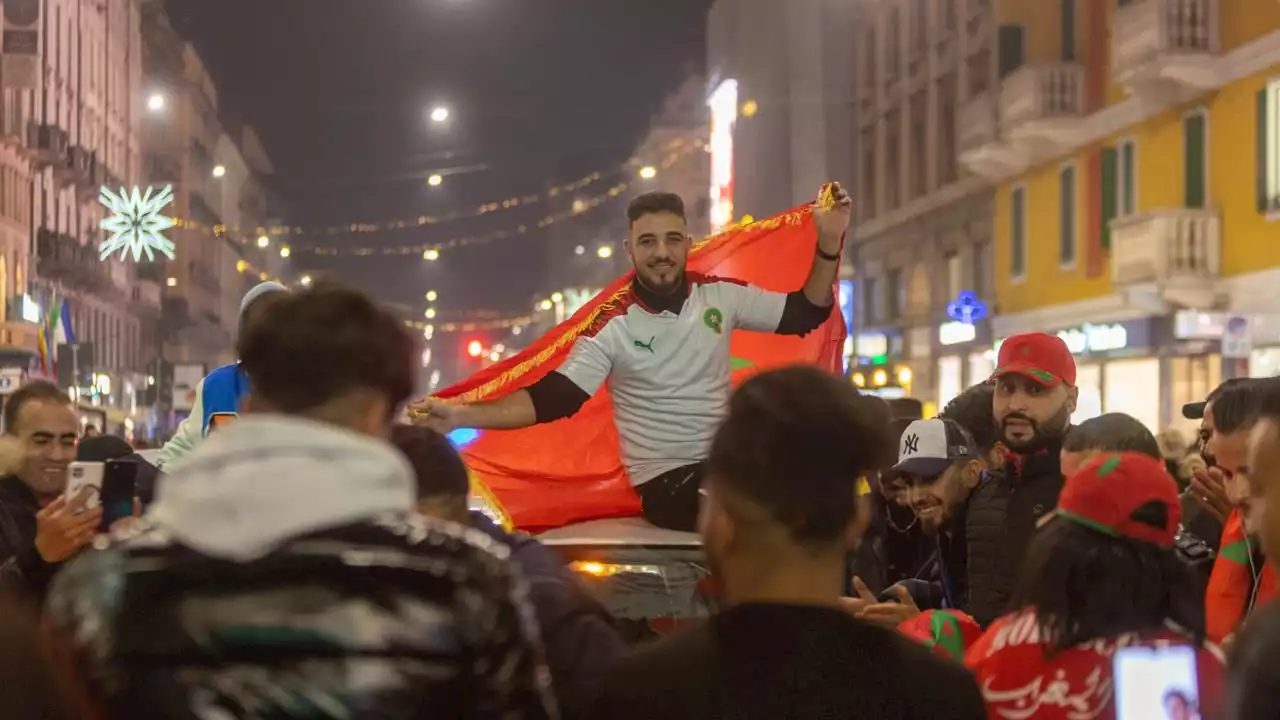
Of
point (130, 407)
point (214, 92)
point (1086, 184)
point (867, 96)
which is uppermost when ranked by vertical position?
point (214, 92)

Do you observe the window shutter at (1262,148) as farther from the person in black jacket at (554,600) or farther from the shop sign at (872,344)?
the person in black jacket at (554,600)

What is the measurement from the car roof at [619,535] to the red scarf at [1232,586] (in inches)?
71.2

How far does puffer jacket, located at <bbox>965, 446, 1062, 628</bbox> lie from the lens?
4.93m

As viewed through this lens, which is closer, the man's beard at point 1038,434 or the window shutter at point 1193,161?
the man's beard at point 1038,434

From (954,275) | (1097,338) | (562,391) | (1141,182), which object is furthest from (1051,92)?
(562,391)

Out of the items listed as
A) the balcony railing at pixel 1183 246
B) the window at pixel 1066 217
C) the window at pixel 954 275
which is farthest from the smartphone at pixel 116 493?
the window at pixel 954 275

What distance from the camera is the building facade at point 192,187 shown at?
6550 centimetres

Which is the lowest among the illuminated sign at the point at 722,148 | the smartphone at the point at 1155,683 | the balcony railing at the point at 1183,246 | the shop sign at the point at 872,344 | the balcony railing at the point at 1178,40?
the smartphone at the point at 1155,683

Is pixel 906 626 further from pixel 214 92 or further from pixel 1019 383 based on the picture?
pixel 214 92

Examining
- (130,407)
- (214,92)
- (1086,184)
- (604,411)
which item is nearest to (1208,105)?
(1086,184)

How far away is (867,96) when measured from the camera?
40.0 m

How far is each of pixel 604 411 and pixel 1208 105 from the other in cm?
1660

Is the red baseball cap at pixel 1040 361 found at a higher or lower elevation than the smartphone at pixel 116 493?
higher

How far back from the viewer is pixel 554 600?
321cm
